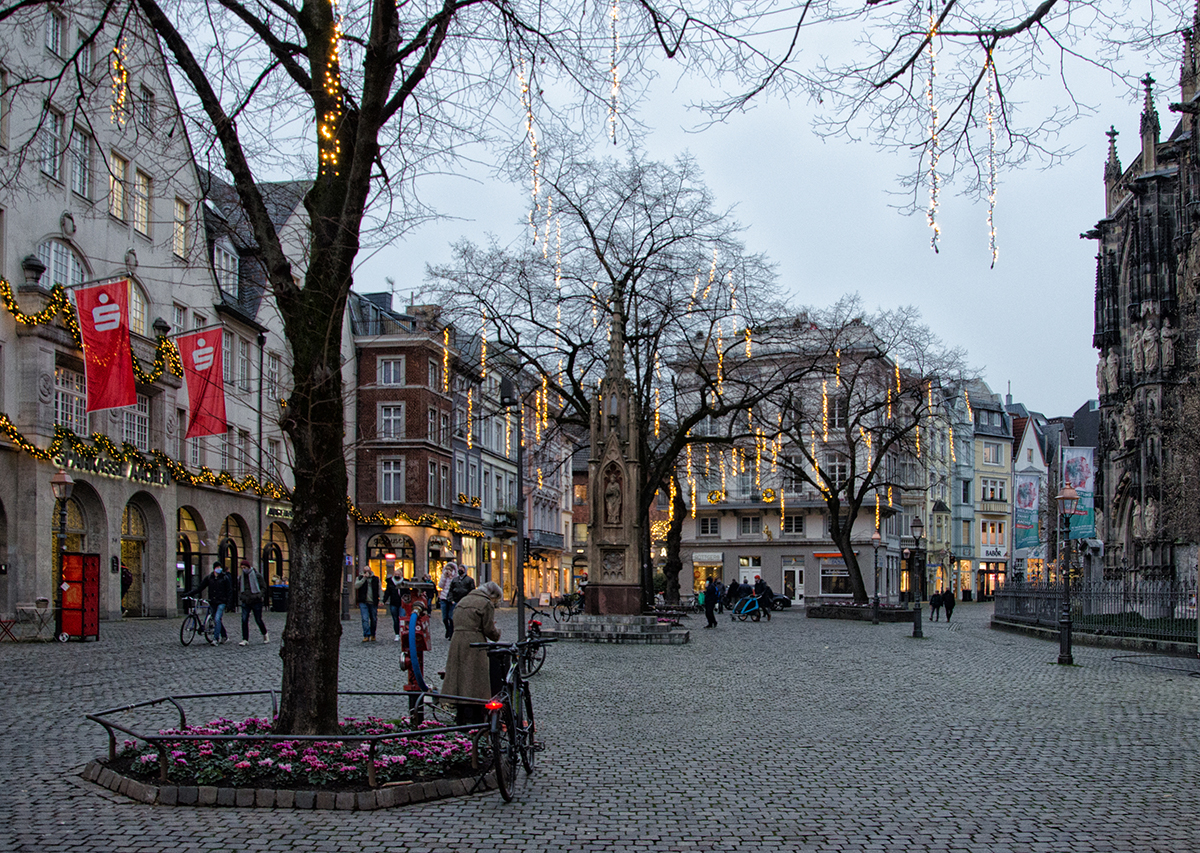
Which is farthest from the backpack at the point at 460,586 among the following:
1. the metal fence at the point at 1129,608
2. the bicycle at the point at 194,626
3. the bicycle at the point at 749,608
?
the bicycle at the point at 749,608

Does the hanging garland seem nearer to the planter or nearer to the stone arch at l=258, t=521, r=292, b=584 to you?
the stone arch at l=258, t=521, r=292, b=584

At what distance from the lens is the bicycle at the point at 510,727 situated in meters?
8.06

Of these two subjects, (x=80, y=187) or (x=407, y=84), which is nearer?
(x=407, y=84)

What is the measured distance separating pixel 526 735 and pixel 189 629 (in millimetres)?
15839

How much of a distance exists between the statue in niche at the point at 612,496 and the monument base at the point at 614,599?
4.83 feet

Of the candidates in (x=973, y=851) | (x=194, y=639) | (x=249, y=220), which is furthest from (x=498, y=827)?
(x=194, y=639)

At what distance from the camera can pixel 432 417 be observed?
5744 centimetres

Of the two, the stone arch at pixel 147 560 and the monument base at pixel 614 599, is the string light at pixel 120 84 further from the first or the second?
the stone arch at pixel 147 560

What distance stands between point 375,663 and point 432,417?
125 ft

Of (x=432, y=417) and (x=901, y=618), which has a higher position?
(x=432, y=417)

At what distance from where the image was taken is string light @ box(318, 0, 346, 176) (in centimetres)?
970

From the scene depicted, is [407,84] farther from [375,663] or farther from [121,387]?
[121,387]

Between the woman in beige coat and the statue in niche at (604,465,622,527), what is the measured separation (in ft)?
55.7

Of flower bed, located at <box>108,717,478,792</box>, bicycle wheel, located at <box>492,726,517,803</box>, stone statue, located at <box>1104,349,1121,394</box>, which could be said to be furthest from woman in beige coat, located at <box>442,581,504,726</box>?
stone statue, located at <box>1104,349,1121,394</box>
